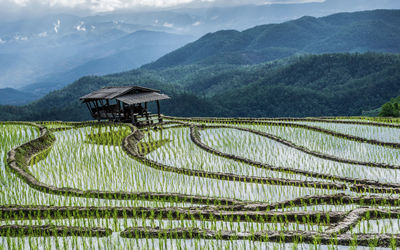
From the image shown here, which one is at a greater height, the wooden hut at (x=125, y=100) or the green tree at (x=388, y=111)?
the wooden hut at (x=125, y=100)

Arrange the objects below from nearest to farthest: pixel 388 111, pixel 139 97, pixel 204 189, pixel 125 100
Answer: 1. pixel 204 189
2. pixel 125 100
3. pixel 139 97
4. pixel 388 111

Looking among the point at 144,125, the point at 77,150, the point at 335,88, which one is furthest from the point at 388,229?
the point at 335,88

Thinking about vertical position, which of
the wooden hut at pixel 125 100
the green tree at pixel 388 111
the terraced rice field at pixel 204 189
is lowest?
the green tree at pixel 388 111

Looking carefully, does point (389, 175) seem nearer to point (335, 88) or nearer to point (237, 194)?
point (237, 194)

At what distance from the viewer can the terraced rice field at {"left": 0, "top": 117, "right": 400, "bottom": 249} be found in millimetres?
5184

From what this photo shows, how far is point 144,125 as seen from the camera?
19234 millimetres

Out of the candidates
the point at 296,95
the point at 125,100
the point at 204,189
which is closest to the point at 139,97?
the point at 125,100

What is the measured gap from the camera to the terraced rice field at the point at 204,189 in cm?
518

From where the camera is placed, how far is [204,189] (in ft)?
27.3

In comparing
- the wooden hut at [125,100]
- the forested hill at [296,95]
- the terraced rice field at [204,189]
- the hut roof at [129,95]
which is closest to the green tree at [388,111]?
the terraced rice field at [204,189]

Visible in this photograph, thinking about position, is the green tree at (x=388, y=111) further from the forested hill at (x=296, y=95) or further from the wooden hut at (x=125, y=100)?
the forested hill at (x=296, y=95)

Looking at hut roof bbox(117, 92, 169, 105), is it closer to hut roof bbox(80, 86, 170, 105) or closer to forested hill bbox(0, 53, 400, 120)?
hut roof bbox(80, 86, 170, 105)

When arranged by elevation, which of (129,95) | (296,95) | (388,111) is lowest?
(388,111)

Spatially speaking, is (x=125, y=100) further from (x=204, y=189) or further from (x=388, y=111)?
(x=388, y=111)
